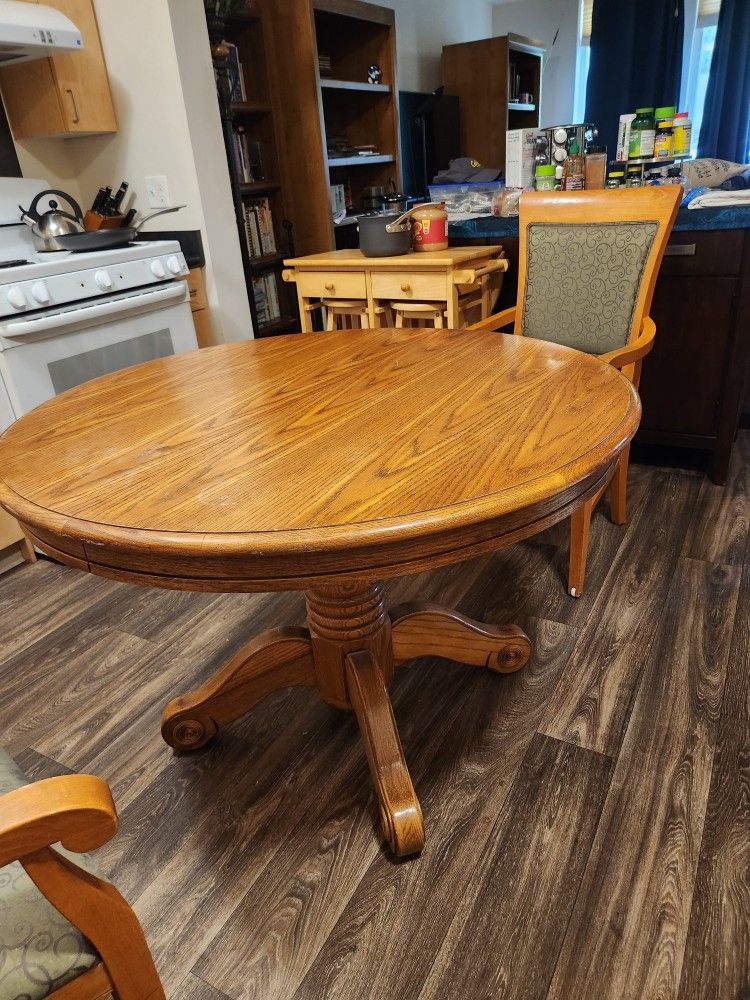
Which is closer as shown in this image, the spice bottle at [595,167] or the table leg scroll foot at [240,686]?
the table leg scroll foot at [240,686]

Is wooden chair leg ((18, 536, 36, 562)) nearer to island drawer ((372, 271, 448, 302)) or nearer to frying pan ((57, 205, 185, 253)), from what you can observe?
frying pan ((57, 205, 185, 253))

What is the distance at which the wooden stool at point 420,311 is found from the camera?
2207 millimetres

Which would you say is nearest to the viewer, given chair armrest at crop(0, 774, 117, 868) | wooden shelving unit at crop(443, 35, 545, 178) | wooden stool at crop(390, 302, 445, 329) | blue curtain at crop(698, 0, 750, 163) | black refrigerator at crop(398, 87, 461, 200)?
chair armrest at crop(0, 774, 117, 868)

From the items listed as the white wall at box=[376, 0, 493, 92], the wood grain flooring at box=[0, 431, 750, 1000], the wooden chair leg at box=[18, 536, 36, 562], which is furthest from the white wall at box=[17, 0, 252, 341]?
the white wall at box=[376, 0, 493, 92]

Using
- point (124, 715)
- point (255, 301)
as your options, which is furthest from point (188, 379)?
point (255, 301)

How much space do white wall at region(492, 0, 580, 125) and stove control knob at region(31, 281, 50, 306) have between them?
18.7 ft

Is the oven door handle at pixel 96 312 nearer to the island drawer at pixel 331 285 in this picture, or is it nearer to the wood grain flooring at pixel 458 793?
the island drawer at pixel 331 285

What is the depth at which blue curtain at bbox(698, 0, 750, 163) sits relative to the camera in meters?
5.17

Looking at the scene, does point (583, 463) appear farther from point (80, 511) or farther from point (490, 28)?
point (490, 28)

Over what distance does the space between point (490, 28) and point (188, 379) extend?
20.9 feet

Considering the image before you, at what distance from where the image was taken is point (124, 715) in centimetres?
151

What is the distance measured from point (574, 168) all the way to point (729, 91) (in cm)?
439

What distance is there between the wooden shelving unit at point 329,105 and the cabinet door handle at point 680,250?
1890 millimetres

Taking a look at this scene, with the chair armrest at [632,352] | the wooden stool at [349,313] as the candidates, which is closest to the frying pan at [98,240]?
the wooden stool at [349,313]
